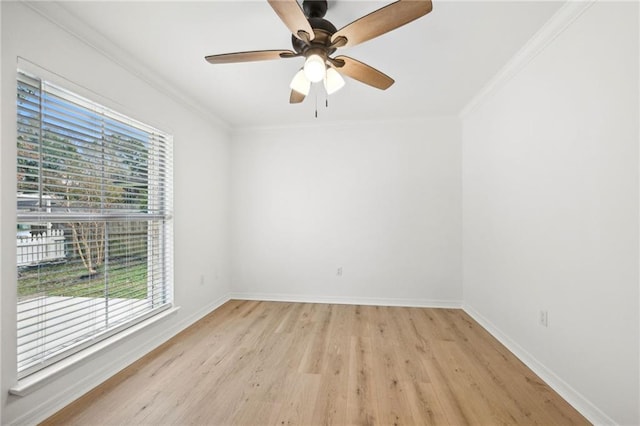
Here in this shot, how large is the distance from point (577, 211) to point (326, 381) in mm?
1994

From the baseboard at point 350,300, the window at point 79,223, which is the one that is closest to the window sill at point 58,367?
the window at point 79,223

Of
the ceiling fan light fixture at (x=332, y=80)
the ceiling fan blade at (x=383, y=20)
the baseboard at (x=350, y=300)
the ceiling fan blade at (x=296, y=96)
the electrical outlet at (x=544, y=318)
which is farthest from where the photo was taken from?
the baseboard at (x=350, y=300)

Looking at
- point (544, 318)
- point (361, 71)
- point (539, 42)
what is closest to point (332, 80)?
point (361, 71)

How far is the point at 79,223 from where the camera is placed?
5.90 feet

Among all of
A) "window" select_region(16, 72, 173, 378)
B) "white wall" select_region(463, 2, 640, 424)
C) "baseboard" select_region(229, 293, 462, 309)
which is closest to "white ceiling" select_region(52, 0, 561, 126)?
"white wall" select_region(463, 2, 640, 424)

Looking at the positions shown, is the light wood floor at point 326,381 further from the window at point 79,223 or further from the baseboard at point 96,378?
the window at point 79,223

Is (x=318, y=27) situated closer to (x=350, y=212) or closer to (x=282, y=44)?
(x=282, y=44)

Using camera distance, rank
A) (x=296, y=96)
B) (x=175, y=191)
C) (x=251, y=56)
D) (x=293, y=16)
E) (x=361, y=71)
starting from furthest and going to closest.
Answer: (x=175, y=191) < (x=296, y=96) < (x=361, y=71) < (x=251, y=56) < (x=293, y=16)

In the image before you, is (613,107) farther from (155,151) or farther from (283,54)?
(155,151)

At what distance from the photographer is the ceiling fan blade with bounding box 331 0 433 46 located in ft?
3.82

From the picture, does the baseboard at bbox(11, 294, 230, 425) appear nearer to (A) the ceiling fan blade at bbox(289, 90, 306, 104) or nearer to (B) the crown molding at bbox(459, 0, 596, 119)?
(A) the ceiling fan blade at bbox(289, 90, 306, 104)

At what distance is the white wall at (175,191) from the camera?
1401 mm

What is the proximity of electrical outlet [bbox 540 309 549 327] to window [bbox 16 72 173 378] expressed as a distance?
323cm

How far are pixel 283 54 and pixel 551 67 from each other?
1.85 metres
